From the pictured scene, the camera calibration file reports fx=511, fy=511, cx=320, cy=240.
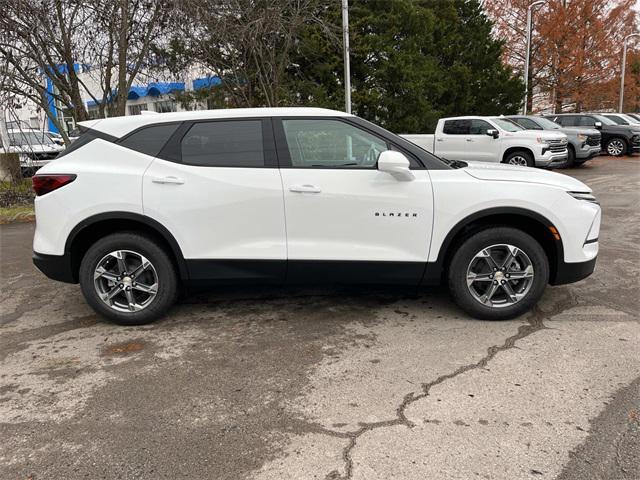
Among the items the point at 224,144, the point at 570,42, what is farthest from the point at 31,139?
the point at 570,42

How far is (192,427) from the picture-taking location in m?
2.84

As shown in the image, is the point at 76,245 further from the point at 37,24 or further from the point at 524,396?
the point at 37,24

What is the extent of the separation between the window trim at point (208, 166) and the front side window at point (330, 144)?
134mm

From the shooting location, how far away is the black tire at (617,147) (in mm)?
19438

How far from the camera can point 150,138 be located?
411 centimetres

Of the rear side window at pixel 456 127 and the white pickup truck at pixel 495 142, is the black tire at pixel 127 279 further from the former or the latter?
the rear side window at pixel 456 127

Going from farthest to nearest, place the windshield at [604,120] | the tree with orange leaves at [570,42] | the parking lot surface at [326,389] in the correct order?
1. the tree with orange leaves at [570,42]
2. the windshield at [604,120]
3. the parking lot surface at [326,389]

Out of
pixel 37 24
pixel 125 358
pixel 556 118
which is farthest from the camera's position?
pixel 556 118

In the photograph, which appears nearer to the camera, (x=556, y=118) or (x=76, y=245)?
(x=76, y=245)

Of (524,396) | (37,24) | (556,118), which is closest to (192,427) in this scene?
(524,396)

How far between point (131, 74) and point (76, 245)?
777cm

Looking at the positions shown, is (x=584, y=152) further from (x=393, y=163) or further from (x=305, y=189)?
(x=305, y=189)

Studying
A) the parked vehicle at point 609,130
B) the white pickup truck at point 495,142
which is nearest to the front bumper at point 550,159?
the white pickup truck at point 495,142

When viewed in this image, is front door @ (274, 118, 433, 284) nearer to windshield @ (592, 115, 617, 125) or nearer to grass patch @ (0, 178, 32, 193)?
grass patch @ (0, 178, 32, 193)
